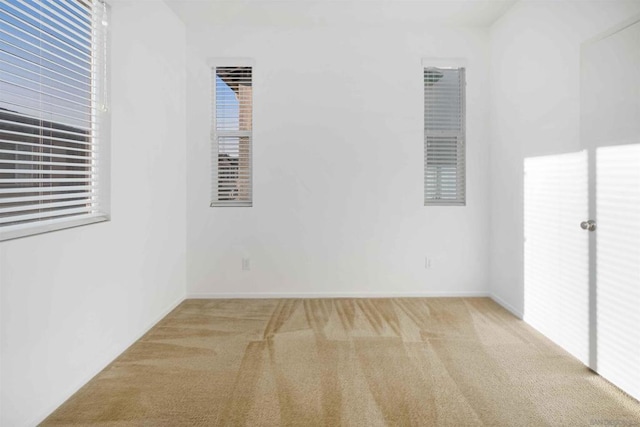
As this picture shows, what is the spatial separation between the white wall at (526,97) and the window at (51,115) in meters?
3.22

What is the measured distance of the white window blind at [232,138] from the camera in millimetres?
4184

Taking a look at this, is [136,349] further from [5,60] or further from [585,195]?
[585,195]

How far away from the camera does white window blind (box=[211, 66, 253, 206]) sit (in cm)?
418

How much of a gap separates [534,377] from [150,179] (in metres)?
3.16

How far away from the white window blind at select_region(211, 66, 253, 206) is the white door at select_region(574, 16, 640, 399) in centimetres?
297

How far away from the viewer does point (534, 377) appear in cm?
247

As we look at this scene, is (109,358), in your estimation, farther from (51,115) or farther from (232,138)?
(232,138)

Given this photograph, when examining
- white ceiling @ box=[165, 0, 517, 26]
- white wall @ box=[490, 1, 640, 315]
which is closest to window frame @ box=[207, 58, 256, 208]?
white ceiling @ box=[165, 0, 517, 26]

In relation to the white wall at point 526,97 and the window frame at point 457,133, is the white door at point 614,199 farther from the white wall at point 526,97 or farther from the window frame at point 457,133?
the window frame at point 457,133

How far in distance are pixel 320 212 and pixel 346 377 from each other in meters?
2.02

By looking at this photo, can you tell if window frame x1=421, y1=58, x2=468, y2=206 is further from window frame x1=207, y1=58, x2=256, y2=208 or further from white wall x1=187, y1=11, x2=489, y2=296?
window frame x1=207, y1=58, x2=256, y2=208

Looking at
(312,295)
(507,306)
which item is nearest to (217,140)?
(312,295)

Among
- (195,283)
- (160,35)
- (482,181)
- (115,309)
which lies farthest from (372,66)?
(115,309)

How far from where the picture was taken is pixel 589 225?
257 centimetres
